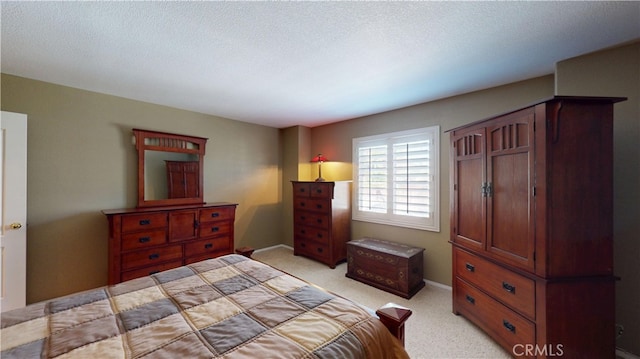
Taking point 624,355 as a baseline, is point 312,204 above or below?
above

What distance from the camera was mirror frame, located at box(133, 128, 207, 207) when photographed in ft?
10.5

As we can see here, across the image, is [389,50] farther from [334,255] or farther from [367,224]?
[334,255]

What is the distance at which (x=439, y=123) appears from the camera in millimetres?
3152

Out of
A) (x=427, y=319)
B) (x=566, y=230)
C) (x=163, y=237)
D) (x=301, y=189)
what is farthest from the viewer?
(x=301, y=189)

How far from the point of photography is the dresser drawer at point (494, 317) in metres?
1.74

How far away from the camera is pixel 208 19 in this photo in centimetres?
160

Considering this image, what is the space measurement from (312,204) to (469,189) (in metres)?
2.35

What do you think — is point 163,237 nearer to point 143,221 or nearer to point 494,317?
point 143,221

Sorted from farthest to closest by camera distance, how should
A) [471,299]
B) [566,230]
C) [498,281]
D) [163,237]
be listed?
[163,237]
[471,299]
[498,281]
[566,230]

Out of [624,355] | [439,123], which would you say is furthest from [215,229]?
[624,355]

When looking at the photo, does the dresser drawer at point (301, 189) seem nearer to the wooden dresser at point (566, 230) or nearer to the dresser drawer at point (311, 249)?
the dresser drawer at point (311, 249)

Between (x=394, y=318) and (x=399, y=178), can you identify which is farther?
(x=399, y=178)

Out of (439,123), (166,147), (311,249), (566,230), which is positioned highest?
(439,123)

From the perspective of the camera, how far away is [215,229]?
3375 mm
